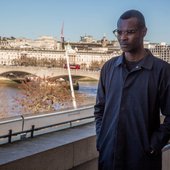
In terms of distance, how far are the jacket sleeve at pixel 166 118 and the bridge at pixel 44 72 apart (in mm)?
27658

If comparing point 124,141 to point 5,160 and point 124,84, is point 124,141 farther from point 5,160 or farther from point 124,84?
point 5,160

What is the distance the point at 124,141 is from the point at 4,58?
43.3 metres

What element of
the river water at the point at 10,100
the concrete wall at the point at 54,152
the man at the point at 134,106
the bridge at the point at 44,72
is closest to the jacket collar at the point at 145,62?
the man at the point at 134,106

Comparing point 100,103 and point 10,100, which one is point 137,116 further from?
point 10,100

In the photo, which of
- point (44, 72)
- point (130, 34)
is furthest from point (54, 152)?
point (44, 72)

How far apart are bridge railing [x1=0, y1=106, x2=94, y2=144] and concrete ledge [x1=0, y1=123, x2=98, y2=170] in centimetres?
5

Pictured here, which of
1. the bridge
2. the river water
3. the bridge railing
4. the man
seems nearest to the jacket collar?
the man

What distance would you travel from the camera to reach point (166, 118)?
1.51 m

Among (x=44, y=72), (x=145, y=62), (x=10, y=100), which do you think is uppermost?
(x=145, y=62)

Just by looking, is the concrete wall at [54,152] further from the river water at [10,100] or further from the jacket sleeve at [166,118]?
the river water at [10,100]

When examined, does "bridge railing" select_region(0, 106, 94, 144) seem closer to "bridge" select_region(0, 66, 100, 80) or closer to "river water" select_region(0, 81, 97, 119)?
"river water" select_region(0, 81, 97, 119)

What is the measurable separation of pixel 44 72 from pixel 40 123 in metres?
29.8

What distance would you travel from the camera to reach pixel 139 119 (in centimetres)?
147

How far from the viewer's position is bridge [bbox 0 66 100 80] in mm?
30559
